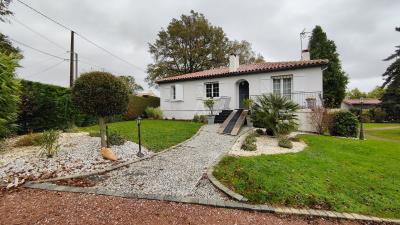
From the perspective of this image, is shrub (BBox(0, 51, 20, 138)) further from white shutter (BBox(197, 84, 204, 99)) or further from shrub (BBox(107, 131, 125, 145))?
white shutter (BBox(197, 84, 204, 99))

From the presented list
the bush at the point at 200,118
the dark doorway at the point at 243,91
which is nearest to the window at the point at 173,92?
the bush at the point at 200,118

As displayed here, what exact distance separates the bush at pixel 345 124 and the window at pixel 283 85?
11.0 ft

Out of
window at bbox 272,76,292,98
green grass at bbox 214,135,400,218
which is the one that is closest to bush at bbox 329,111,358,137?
window at bbox 272,76,292,98

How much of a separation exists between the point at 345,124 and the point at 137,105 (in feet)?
50.4

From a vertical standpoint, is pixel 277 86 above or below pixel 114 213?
above

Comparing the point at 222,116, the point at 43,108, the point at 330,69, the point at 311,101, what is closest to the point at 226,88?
the point at 222,116

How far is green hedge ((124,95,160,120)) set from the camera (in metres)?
18.5

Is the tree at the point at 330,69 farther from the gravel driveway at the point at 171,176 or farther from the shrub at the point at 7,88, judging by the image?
the shrub at the point at 7,88

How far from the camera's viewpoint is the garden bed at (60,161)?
16.5 ft

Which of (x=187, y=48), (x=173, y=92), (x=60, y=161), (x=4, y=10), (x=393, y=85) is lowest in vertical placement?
(x=60, y=161)

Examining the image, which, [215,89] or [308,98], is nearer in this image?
[308,98]

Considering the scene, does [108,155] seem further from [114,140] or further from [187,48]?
[187,48]

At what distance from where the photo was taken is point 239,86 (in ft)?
52.6

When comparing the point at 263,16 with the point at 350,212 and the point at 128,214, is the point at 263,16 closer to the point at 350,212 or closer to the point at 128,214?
the point at 350,212
